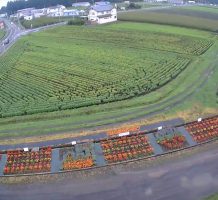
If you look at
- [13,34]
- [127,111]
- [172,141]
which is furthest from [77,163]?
[13,34]

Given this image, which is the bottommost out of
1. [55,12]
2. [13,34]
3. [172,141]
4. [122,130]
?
[13,34]

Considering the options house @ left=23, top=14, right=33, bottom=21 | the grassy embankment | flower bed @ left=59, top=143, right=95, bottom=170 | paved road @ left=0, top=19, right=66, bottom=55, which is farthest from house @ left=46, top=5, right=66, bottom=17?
flower bed @ left=59, top=143, right=95, bottom=170

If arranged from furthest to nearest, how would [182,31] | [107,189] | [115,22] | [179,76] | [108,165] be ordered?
[115,22] → [182,31] → [179,76] → [108,165] → [107,189]

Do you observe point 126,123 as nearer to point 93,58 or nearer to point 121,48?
point 93,58

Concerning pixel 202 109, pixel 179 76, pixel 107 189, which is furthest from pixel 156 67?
pixel 107 189

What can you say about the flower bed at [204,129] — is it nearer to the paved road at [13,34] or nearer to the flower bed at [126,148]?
the flower bed at [126,148]

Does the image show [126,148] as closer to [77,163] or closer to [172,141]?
[172,141]

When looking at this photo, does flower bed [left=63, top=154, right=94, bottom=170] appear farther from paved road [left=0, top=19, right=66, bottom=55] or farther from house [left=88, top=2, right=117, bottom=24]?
house [left=88, top=2, right=117, bottom=24]
